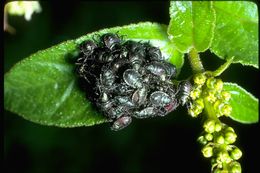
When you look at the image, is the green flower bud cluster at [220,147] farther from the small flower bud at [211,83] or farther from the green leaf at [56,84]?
the green leaf at [56,84]

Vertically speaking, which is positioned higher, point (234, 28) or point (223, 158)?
point (234, 28)

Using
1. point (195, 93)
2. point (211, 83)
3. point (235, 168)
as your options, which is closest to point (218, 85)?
point (211, 83)

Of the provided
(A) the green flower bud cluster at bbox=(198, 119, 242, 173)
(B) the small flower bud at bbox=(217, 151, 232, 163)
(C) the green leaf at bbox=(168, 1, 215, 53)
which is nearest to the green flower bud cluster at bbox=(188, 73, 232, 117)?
(A) the green flower bud cluster at bbox=(198, 119, 242, 173)

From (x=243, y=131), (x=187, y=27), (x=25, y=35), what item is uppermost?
(x=187, y=27)

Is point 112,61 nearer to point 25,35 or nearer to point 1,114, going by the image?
point 1,114

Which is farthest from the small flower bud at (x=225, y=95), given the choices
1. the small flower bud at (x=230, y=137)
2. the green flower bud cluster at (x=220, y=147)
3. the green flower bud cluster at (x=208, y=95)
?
the small flower bud at (x=230, y=137)

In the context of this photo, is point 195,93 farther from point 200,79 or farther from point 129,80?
point 129,80

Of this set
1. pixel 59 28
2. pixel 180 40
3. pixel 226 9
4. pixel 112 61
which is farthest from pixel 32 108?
pixel 59 28
